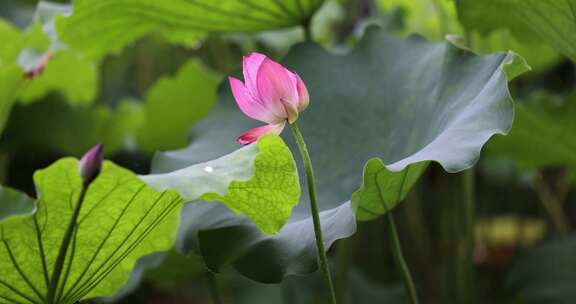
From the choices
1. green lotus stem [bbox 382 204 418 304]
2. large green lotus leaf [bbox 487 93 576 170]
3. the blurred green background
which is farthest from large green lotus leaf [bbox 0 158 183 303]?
large green lotus leaf [bbox 487 93 576 170]

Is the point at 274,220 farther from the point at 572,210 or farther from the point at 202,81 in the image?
the point at 572,210

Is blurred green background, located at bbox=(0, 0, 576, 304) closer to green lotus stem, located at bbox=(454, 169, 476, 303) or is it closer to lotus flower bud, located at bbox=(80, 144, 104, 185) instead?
green lotus stem, located at bbox=(454, 169, 476, 303)

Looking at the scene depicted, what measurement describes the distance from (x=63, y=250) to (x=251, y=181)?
177 millimetres

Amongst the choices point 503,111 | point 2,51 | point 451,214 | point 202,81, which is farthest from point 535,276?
point 2,51

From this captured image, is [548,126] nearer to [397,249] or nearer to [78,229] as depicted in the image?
[397,249]

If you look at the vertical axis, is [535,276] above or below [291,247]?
below

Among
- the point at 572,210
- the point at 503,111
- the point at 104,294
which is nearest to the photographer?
the point at 503,111

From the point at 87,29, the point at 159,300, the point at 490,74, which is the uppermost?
the point at 490,74

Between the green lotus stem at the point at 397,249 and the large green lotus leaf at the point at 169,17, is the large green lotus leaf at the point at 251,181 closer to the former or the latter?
the green lotus stem at the point at 397,249

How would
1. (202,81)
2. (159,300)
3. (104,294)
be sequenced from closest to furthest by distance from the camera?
(104,294)
(202,81)
(159,300)

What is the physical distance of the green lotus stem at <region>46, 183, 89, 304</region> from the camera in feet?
2.21

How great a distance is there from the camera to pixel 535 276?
154 cm

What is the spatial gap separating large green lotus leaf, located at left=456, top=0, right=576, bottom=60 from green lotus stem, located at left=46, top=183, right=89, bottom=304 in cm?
53

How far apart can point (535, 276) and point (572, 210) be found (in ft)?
4.86
